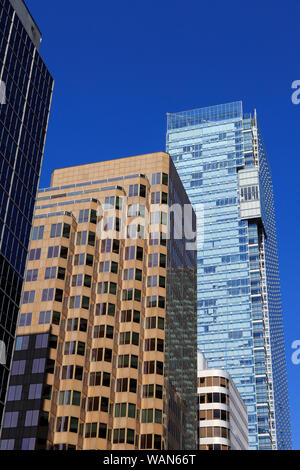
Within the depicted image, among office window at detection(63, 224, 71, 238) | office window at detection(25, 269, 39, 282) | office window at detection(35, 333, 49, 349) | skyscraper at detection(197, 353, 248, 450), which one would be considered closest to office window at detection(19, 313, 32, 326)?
office window at detection(35, 333, 49, 349)

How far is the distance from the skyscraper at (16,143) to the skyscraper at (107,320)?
3067 centimetres

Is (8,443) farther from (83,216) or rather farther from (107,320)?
(83,216)

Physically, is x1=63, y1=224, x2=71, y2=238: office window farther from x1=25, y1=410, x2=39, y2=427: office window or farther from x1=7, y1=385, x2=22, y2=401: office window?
x1=25, y1=410, x2=39, y2=427: office window

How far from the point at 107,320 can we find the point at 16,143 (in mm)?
44395

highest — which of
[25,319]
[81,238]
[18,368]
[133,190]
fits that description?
[133,190]

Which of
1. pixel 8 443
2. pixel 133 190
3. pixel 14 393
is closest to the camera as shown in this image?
pixel 8 443

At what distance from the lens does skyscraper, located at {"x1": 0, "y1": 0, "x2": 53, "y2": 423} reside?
318 ft

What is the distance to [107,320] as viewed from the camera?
134 meters

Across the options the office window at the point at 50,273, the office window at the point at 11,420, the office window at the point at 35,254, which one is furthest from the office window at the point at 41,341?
the office window at the point at 35,254

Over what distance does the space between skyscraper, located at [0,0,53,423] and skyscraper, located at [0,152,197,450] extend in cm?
3067

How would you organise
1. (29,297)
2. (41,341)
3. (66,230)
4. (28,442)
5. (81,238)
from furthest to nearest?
(81,238), (66,230), (29,297), (41,341), (28,442)

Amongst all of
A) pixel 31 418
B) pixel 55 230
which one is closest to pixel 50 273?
pixel 55 230
